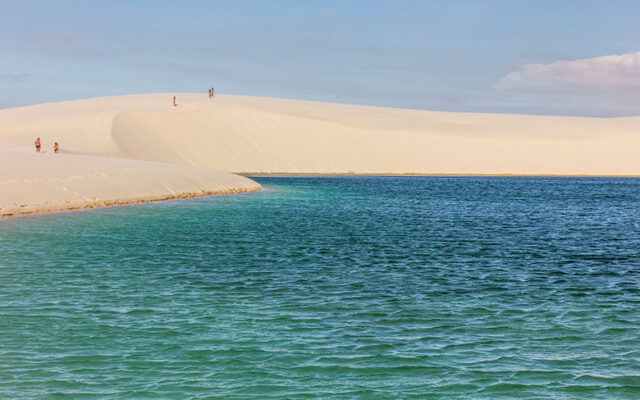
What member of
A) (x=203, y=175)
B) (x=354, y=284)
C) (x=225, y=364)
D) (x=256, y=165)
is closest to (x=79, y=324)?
(x=225, y=364)

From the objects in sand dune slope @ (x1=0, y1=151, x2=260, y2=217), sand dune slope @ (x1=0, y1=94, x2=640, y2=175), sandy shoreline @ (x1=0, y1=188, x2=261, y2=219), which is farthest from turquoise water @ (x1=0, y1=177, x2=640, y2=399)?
sand dune slope @ (x1=0, y1=94, x2=640, y2=175)

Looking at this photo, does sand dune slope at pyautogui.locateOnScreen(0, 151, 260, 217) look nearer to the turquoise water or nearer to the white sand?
the turquoise water

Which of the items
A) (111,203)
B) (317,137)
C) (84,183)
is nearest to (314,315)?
(111,203)

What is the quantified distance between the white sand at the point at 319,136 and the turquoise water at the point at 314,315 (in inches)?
1939

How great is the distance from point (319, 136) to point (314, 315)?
10298cm

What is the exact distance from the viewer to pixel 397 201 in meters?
46.2

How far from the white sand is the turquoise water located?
49.2m

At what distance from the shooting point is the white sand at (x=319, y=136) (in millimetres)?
91750

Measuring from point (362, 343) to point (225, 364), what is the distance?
76.7 inches

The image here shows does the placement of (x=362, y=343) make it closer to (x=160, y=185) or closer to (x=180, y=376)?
(x=180, y=376)

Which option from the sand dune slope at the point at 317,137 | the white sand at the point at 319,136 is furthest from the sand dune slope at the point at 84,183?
the sand dune slope at the point at 317,137

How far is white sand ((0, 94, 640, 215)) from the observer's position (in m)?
91.8

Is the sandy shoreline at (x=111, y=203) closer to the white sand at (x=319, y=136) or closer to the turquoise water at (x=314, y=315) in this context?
the turquoise water at (x=314, y=315)

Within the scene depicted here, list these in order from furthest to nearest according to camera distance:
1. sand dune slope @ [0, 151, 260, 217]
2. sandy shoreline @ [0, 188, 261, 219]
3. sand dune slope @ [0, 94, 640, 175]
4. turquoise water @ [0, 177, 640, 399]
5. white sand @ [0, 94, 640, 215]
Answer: sand dune slope @ [0, 94, 640, 175] < white sand @ [0, 94, 640, 215] < sand dune slope @ [0, 151, 260, 217] < sandy shoreline @ [0, 188, 261, 219] < turquoise water @ [0, 177, 640, 399]
